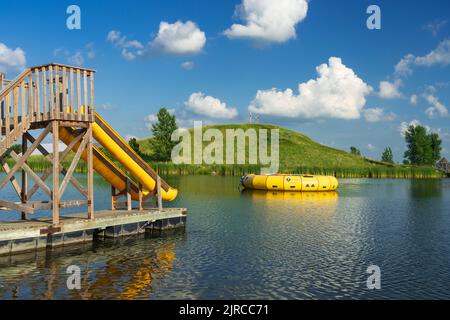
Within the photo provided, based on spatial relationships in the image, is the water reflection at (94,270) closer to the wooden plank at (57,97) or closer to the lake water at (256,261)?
the lake water at (256,261)

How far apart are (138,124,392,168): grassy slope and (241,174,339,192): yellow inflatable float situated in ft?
187

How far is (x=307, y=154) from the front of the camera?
130125 millimetres

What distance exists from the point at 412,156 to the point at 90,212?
135915 millimetres

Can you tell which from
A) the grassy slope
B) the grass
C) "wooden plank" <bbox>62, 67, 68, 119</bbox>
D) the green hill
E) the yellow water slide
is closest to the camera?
"wooden plank" <bbox>62, 67, 68, 119</bbox>

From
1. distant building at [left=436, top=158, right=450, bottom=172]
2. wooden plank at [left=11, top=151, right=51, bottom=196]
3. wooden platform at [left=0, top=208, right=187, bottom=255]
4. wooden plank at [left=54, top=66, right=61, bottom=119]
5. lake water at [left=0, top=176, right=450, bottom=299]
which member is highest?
wooden plank at [left=54, top=66, right=61, bottom=119]

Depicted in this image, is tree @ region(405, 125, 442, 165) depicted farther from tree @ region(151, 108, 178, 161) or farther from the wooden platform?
the wooden platform

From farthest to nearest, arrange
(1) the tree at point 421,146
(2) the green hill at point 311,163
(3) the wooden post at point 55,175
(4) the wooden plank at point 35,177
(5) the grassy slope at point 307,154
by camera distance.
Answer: (1) the tree at point 421,146, (5) the grassy slope at point 307,154, (2) the green hill at point 311,163, (4) the wooden plank at point 35,177, (3) the wooden post at point 55,175

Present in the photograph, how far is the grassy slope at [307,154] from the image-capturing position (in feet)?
403

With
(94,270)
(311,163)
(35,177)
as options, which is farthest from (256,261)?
(311,163)

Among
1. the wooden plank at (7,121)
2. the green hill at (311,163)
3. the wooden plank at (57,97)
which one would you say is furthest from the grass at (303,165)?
the wooden plank at (57,97)

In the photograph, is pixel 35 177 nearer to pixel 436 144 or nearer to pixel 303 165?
pixel 303 165

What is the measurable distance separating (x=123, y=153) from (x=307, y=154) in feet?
352

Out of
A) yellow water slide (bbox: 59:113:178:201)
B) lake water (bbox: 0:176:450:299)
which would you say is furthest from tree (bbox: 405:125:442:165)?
yellow water slide (bbox: 59:113:178:201)

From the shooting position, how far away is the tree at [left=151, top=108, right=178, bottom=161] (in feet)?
370
